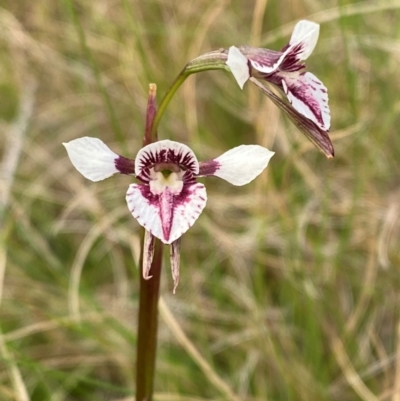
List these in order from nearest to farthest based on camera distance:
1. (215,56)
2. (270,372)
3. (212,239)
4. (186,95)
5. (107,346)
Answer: (215,56) < (107,346) < (270,372) < (212,239) < (186,95)

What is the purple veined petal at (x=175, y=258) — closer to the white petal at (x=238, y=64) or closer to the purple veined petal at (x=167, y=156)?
the purple veined petal at (x=167, y=156)

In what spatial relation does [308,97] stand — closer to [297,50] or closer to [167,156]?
[297,50]

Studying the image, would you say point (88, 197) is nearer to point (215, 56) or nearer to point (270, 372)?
point (270, 372)

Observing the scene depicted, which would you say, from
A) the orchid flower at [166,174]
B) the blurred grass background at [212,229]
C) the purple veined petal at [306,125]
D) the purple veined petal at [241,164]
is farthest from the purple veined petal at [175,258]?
the blurred grass background at [212,229]

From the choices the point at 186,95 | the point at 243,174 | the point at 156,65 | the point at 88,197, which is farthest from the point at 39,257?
the point at 243,174

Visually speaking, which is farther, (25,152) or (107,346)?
(25,152)

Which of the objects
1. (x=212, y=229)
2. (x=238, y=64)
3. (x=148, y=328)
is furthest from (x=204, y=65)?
(x=212, y=229)
